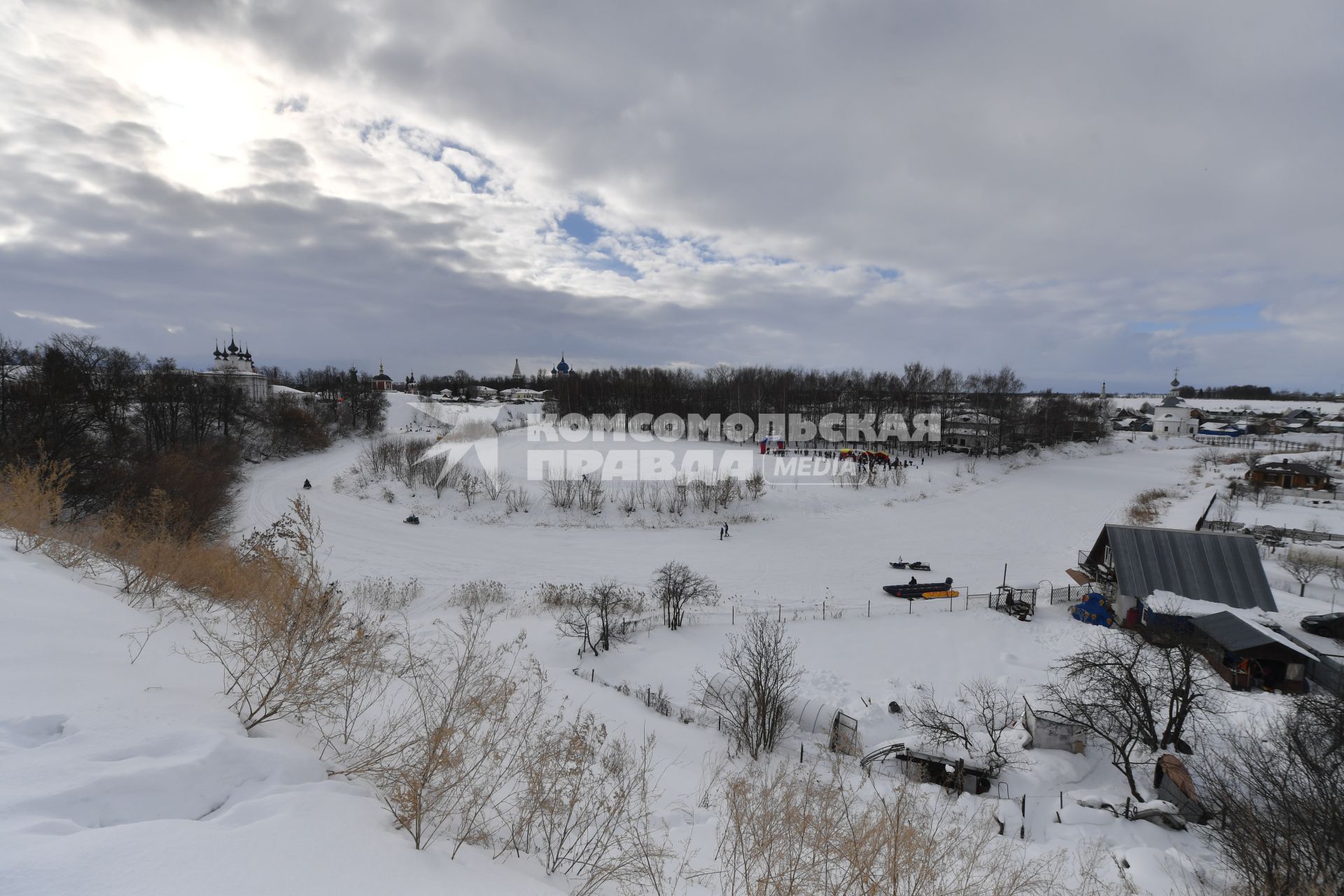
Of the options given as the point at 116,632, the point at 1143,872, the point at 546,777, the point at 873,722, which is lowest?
the point at 873,722

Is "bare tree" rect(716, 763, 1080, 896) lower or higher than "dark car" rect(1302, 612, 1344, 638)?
higher

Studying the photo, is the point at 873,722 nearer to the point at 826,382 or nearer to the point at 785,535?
the point at 785,535

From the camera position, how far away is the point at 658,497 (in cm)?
3984

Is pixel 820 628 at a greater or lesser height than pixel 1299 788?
lesser

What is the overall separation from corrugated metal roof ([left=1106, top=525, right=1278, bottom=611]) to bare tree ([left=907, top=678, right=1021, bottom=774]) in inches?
394

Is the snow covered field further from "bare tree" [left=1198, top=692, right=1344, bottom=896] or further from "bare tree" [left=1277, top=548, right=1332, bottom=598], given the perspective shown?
"bare tree" [left=1277, top=548, right=1332, bottom=598]

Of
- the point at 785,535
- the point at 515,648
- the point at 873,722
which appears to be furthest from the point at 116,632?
the point at 785,535

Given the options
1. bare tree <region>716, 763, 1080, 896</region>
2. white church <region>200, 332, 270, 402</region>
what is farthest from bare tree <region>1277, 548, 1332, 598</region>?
white church <region>200, 332, 270, 402</region>

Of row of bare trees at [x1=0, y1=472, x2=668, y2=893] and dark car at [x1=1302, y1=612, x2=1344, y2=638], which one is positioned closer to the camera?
row of bare trees at [x1=0, y1=472, x2=668, y2=893]

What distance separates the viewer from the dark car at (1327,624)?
19453mm

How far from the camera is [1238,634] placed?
17.4 meters

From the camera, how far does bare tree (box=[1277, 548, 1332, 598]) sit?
24531 mm

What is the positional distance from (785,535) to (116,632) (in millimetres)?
31316

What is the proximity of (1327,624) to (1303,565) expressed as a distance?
882 cm
